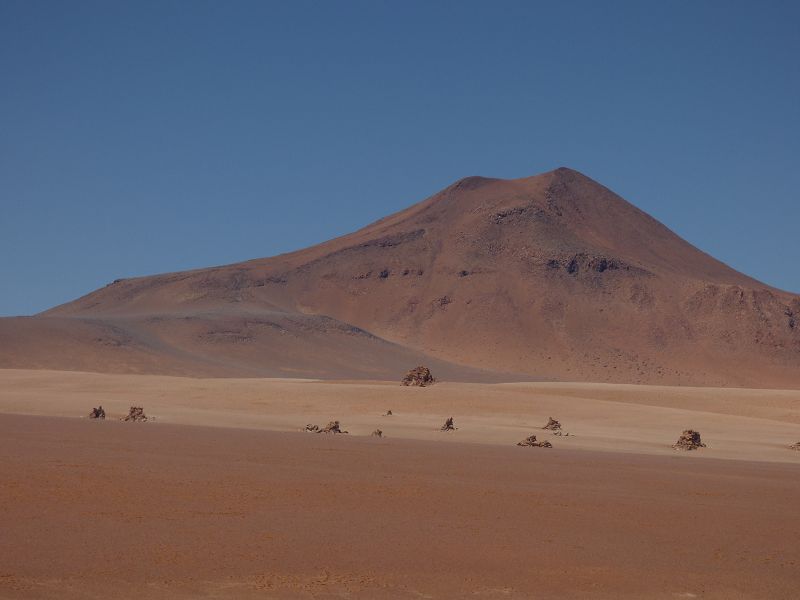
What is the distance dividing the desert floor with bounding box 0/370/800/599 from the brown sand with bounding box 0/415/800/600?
1.2 inches

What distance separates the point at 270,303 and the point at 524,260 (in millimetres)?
35682

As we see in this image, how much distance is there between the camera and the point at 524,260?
141m

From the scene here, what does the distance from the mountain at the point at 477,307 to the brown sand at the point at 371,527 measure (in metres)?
80.2

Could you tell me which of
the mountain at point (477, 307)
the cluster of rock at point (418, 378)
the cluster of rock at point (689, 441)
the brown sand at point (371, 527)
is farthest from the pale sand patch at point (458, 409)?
the mountain at point (477, 307)

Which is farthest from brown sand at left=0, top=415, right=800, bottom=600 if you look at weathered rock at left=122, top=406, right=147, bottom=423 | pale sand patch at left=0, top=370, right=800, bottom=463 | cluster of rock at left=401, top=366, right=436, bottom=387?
cluster of rock at left=401, top=366, right=436, bottom=387

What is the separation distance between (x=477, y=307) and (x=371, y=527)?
122m

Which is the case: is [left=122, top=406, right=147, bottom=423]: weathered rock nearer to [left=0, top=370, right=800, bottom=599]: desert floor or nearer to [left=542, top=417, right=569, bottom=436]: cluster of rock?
[left=0, top=370, right=800, bottom=599]: desert floor

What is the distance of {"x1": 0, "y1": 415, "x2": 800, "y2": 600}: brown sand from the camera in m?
7.91

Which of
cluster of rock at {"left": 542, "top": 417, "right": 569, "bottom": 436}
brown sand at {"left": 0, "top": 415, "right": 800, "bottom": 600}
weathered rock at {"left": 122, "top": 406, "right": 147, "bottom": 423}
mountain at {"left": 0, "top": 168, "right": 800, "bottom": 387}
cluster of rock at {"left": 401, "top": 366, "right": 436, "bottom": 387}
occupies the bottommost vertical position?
brown sand at {"left": 0, "top": 415, "right": 800, "bottom": 600}

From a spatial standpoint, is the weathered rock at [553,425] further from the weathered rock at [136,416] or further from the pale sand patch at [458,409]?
the weathered rock at [136,416]

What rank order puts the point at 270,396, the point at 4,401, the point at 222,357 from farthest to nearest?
1. the point at 222,357
2. the point at 270,396
3. the point at 4,401

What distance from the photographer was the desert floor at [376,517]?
7984 millimetres

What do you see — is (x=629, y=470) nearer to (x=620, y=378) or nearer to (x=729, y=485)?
(x=729, y=485)

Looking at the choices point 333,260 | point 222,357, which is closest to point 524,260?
point 333,260
